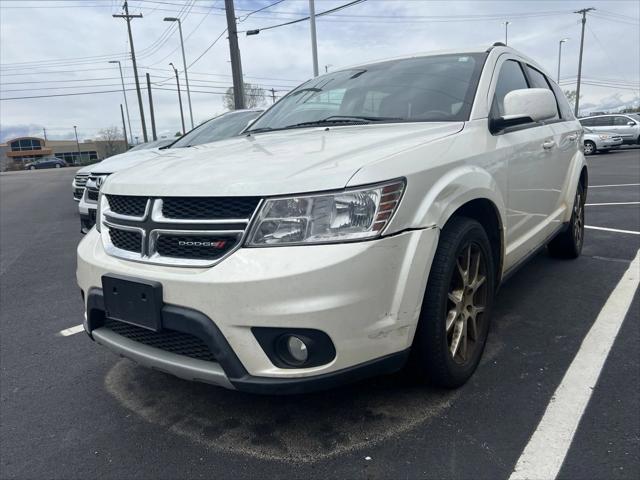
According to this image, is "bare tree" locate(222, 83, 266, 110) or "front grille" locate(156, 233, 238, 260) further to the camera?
"bare tree" locate(222, 83, 266, 110)

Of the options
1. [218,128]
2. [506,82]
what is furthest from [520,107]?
[218,128]

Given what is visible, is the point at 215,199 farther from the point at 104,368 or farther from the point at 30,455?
the point at 104,368

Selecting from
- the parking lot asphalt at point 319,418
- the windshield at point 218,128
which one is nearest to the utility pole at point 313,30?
the windshield at point 218,128

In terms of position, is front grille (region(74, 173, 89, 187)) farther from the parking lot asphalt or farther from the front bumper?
the front bumper

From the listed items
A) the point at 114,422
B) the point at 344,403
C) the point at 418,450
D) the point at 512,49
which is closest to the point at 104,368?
the point at 114,422

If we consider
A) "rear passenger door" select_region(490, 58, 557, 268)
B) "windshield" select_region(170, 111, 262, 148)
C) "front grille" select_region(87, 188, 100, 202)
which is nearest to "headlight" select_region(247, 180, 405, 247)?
"rear passenger door" select_region(490, 58, 557, 268)

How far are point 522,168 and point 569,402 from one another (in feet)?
4.65

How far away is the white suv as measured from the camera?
1926 millimetres

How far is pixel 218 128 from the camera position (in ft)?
23.7

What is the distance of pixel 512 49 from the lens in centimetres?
367

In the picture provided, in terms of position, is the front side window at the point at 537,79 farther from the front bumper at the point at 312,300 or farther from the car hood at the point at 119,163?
the car hood at the point at 119,163

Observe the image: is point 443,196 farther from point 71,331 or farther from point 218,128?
point 218,128

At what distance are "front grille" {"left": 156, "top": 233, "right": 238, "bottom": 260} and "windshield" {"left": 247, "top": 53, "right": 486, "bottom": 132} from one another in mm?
1382

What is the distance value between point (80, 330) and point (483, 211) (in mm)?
2894
